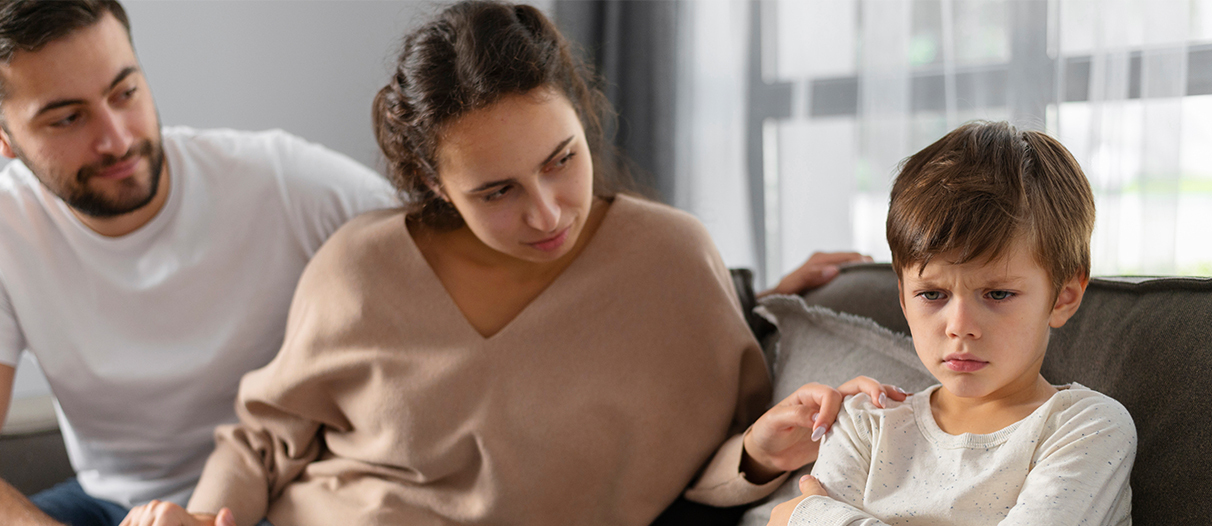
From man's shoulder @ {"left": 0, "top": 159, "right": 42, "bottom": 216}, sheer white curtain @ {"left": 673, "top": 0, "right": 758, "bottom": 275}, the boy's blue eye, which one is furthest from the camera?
sheer white curtain @ {"left": 673, "top": 0, "right": 758, "bottom": 275}

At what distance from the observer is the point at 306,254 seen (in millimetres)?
1620

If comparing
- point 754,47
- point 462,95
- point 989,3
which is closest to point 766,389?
Answer: point 462,95

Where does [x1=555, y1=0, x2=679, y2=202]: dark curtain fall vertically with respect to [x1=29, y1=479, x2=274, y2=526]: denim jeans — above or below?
above

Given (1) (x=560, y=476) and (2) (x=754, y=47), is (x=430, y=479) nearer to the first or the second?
(1) (x=560, y=476)

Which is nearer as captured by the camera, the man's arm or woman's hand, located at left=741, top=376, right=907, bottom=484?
woman's hand, located at left=741, top=376, right=907, bottom=484

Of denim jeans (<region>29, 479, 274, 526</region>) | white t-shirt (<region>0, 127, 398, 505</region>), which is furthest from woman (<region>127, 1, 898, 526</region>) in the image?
denim jeans (<region>29, 479, 274, 526</region>)

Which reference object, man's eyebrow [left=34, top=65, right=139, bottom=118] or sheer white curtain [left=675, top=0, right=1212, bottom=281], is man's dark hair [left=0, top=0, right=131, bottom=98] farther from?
sheer white curtain [left=675, top=0, right=1212, bottom=281]

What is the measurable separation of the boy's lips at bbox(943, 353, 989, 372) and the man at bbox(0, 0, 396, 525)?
3.92 ft

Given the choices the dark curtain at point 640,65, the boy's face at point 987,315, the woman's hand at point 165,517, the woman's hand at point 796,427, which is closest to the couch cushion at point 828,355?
the woman's hand at point 796,427

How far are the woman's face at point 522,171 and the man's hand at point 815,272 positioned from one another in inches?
16.3

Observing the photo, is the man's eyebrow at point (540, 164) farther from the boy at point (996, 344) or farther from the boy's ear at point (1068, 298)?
the boy's ear at point (1068, 298)

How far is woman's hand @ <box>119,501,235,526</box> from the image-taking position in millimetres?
1135

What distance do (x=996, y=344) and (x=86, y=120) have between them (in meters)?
1.46

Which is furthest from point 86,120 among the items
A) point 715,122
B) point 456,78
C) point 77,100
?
point 715,122
